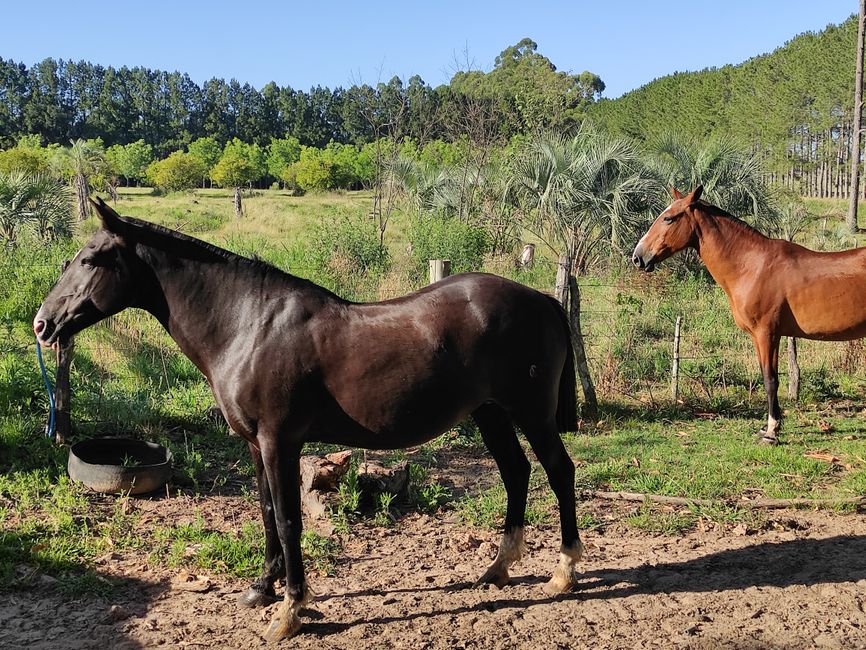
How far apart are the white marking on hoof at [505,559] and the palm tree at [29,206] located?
936 centimetres

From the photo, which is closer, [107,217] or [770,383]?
[107,217]

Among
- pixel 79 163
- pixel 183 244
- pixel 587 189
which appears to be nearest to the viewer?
pixel 183 244

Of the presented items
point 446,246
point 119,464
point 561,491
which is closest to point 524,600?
point 561,491

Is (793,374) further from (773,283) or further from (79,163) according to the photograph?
(79,163)

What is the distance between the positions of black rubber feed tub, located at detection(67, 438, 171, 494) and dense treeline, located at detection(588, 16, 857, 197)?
2808cm

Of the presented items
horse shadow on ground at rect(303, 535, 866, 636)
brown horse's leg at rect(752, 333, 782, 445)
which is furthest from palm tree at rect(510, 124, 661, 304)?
horse shadow on ground at rect(303, 535, 866, 636)

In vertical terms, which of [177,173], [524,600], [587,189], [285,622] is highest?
[177,173]

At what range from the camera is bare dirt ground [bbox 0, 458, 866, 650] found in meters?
3.41

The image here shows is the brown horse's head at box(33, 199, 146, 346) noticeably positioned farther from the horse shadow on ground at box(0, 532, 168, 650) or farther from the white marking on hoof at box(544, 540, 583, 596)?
the white marking on hoof at box(544, 540, 583, 596)

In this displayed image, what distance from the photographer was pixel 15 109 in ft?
258

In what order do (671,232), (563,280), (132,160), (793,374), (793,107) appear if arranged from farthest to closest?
(132,160), (793,107), (793,374), (563,280), (671,232)

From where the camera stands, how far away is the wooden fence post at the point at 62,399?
19.4 feet

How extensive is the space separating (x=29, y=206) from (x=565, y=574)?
11.1m

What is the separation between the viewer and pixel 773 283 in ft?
23.0
